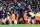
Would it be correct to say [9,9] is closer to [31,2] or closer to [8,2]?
[8,2]

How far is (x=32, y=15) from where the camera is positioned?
5574 millimetres

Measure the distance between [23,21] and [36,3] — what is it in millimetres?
1286

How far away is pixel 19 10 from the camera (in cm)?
562

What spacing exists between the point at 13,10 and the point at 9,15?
37 cm

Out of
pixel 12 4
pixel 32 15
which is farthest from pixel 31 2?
pixel 12 4

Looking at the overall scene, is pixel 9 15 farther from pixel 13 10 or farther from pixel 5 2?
pixel 5 2

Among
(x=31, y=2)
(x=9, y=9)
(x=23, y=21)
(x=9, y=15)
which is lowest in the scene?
(x=23, y=21)

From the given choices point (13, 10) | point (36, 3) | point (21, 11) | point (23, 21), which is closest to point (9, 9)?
point (13, 10)

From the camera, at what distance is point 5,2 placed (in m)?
5.76

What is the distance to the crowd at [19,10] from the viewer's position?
5.54 meters

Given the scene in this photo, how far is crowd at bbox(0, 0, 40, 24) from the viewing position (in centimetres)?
554

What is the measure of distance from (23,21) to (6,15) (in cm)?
103

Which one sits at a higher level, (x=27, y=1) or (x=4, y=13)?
(x=27, y=1)

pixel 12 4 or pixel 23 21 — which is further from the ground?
pixel 12 4
